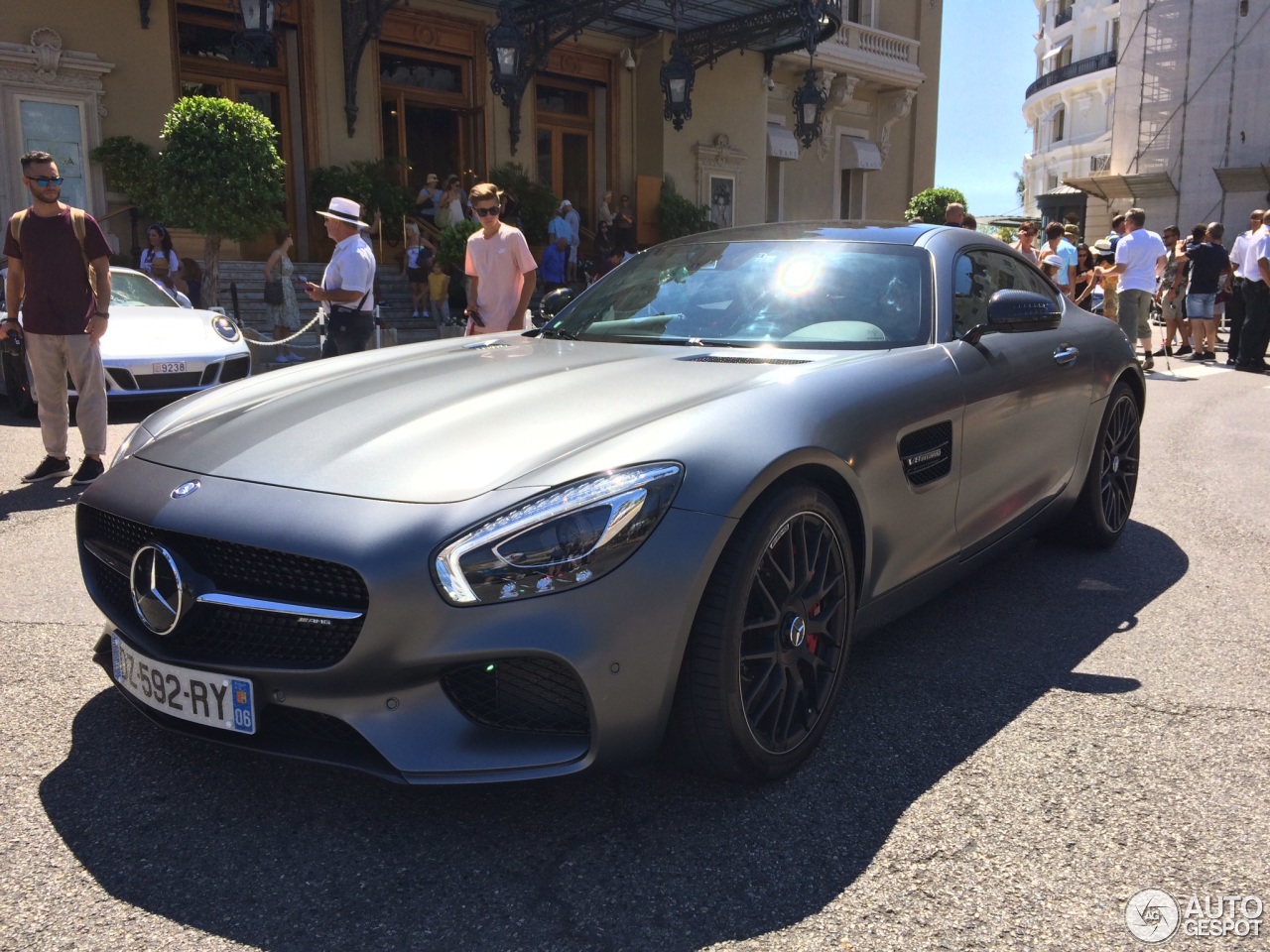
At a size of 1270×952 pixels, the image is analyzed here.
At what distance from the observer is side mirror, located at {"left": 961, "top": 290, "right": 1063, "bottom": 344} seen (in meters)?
3.35

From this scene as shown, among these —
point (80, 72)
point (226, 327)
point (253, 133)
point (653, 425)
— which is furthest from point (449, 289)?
point (653, 425)

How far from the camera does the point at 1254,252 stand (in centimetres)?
1244

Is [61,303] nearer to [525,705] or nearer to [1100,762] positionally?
[525,705]

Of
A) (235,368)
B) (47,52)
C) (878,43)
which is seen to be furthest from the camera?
(878,43)

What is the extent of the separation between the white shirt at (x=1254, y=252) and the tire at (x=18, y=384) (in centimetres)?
1278

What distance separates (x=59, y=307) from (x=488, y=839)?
15.9ft

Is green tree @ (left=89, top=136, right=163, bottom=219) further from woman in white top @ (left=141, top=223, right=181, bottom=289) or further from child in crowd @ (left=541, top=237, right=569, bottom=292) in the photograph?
child in crowd @ (left=541, top=237, right=569, bottom=292)

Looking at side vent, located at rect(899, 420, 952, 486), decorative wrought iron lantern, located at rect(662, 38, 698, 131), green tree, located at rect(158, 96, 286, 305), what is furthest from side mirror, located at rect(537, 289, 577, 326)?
decorative wrought iron lantern, located at rect(662, 38, 698, 131)

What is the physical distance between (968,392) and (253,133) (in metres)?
10.2

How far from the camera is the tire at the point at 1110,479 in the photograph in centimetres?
440

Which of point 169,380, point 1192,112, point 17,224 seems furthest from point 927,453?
point 1192,112

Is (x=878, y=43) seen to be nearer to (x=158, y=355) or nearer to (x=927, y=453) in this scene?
(x=158, y=355)

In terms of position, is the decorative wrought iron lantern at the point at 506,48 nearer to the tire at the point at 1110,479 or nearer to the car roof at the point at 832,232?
the car roof at the point at 832,232

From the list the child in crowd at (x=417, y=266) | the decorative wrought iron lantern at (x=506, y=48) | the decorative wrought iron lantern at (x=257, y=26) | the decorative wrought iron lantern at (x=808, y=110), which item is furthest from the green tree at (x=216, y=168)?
the decorative wrought iron lantern at (x=808, y=110)
